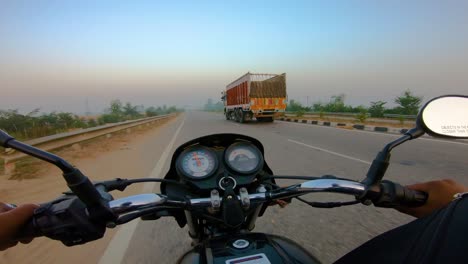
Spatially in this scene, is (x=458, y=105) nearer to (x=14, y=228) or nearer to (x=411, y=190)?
(x=411, y=190)

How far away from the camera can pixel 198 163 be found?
1.75 metres

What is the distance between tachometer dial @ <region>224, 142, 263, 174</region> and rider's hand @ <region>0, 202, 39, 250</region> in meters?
0.90

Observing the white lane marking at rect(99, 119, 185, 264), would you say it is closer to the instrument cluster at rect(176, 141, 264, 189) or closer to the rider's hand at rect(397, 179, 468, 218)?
the instrument cluster at rect(176, 141, 264, 189)

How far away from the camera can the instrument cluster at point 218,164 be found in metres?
1.65

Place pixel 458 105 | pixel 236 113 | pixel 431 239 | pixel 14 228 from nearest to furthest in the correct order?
pixel 431 239 → pixel 14 228 → pixel 458 105 → pixel 236 113

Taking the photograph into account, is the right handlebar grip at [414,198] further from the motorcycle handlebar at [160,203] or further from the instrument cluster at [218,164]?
the instrument cluster at [218,164]

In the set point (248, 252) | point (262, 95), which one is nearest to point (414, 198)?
point (248, 252)

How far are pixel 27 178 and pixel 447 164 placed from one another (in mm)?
8567

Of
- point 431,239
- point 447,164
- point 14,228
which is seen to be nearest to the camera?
point 431,239

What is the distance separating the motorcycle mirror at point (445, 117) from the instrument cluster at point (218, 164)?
2.67ft

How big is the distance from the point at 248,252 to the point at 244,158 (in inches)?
26.7

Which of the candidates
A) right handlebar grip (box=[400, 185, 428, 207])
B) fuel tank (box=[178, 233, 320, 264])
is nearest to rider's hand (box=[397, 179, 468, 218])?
right handlebar grip (box=[400, 185, 428, 207])

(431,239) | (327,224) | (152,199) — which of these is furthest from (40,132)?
(431,239)

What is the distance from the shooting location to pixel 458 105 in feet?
4.44
